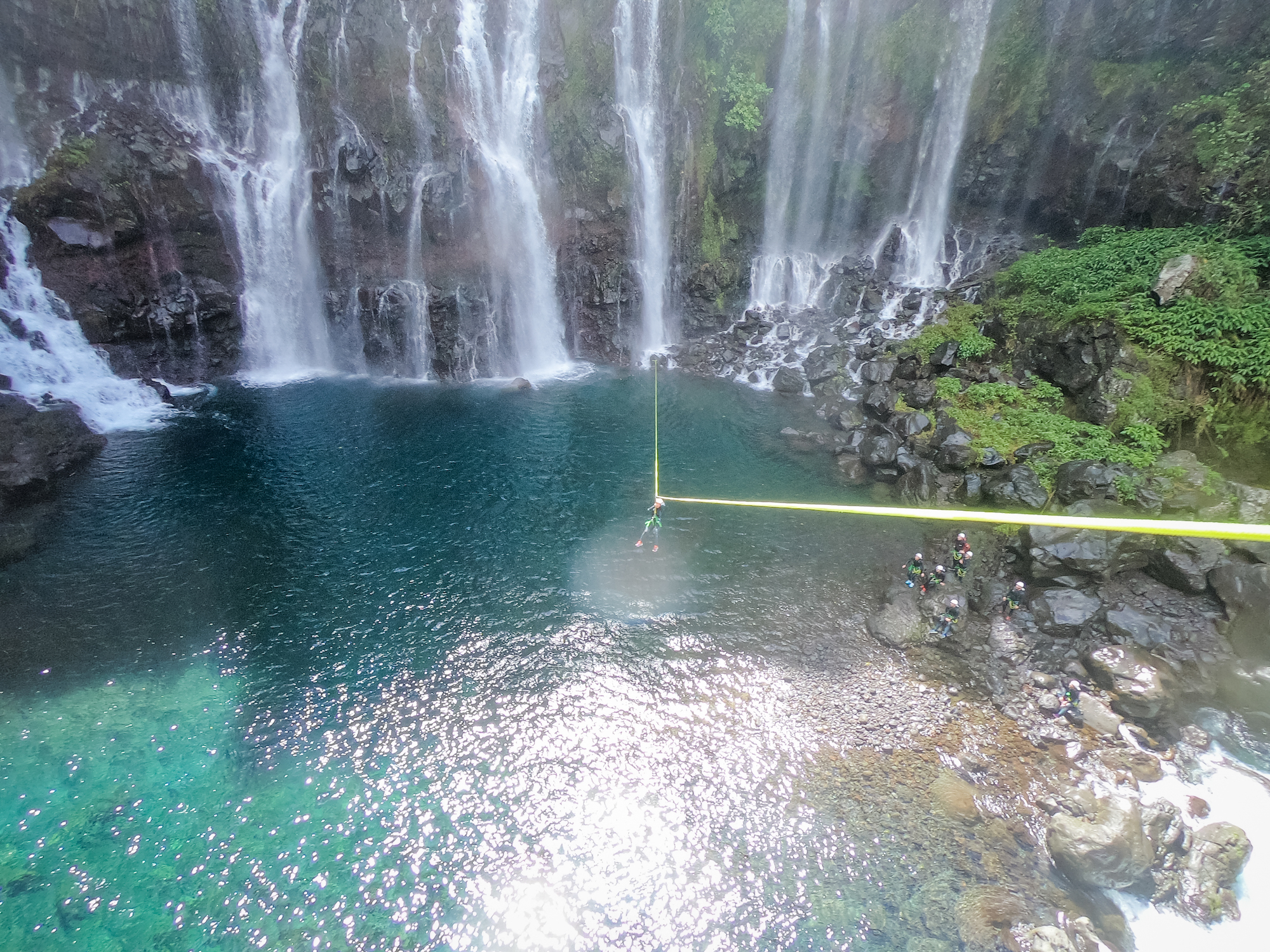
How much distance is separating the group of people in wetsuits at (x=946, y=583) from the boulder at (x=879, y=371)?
918 centimetres

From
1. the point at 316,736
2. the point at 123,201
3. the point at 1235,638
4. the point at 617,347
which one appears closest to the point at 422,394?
the point at 617,347

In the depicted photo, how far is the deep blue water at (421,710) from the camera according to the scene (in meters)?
8.30

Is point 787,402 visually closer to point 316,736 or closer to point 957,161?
point 957,161

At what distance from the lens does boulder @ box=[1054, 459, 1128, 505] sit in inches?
557

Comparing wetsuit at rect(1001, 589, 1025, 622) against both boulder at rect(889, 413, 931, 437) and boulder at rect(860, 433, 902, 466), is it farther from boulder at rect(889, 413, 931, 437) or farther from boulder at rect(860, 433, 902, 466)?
boulder at rect(889, 413, 931, 437)

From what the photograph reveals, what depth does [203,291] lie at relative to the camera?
84.9ft

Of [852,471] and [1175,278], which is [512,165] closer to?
[852,471]

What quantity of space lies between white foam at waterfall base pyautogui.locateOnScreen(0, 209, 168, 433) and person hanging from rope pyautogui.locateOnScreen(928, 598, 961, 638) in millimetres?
27453

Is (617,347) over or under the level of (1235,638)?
over

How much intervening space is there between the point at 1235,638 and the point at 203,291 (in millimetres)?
36139

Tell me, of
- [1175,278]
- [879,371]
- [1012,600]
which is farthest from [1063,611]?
[879,371]

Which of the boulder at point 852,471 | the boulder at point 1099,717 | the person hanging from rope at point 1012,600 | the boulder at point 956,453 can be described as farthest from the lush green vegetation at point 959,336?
the boulder at point 1099,717

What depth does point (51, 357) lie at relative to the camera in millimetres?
22656

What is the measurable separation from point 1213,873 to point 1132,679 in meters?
3.33
